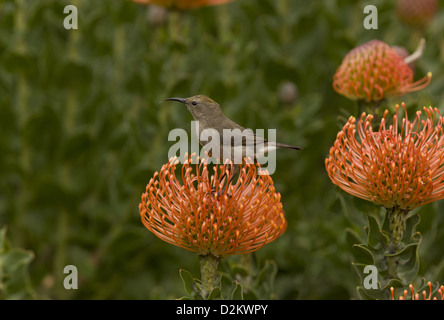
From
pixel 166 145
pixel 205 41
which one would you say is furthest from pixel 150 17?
pixel 166 145

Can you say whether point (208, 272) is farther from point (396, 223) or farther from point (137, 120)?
point (137, 120)

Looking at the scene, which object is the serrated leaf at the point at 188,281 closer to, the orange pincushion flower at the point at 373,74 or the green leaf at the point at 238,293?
the green leaf at the point at 238,293

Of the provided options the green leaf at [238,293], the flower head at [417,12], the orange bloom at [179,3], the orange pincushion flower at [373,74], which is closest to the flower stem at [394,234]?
the green leaf at [238,293]

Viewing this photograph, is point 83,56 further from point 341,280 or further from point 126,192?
point 341,280

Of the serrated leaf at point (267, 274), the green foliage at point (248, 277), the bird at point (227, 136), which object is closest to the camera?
the bird at point (227, 136)

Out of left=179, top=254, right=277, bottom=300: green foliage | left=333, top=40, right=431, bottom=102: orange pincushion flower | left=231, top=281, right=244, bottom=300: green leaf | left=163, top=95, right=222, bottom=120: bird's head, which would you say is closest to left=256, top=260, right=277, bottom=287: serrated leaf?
left=179, top=254, right=277, bottom=300: green foliage
